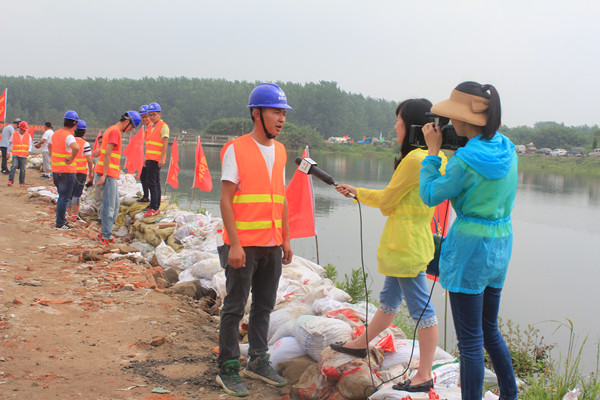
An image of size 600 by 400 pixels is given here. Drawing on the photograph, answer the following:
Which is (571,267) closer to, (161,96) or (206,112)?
(206,112)

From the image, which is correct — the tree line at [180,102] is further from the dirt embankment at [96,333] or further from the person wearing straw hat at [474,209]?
the person wearing straw hat at [474,209]

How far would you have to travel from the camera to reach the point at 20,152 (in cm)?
1202

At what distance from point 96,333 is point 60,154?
14.0 ft

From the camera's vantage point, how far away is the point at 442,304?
721 cm

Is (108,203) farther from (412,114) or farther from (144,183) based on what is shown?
(412,114)

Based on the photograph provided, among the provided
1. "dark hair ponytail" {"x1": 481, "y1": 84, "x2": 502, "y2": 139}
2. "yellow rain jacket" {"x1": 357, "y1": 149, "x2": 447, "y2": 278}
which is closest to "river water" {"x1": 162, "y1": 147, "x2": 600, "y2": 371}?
"yellow rain jacket" {"x1": 357, "y1": 149, "x2": 447, "y2": 278}

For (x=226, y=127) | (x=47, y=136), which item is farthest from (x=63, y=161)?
(x=226, y=127)

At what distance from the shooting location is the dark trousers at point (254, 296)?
3.09m

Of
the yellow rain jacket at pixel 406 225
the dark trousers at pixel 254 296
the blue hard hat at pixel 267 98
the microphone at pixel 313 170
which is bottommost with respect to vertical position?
the dark trousers at pixel 254 296

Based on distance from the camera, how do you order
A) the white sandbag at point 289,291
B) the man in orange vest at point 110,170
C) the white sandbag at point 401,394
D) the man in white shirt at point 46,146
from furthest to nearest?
the man in white shirt at point 46,146 < the man in orange vest at point 110,170 < the white sandbag at point 289,291 < the white sandbag at point 401,394

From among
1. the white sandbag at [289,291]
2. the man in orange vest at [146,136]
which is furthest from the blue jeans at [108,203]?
the white sandbag at [289,291]

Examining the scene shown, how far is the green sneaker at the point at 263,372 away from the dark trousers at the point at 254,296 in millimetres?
39

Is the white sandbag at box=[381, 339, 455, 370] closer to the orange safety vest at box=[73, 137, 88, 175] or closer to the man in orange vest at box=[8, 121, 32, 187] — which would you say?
the orange safety vest at box=[73, 137, 88, 175]

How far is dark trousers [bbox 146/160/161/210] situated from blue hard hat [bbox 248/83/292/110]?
18.2 feet
